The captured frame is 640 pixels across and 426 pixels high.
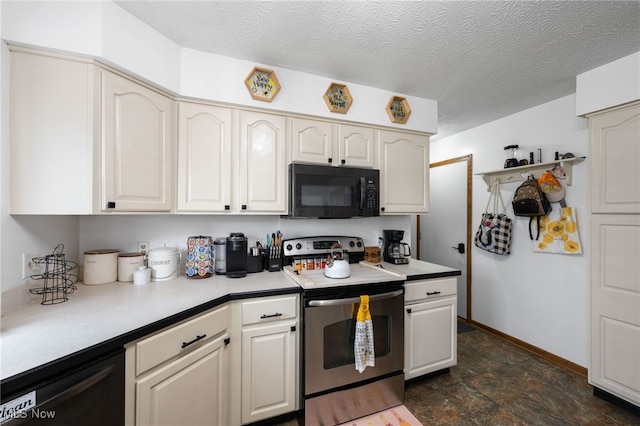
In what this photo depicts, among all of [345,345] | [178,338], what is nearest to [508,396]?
[345,345]

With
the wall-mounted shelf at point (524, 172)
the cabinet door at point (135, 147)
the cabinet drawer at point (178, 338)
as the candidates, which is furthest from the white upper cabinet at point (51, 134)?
the wall-mounted shelf at point (524, 172)

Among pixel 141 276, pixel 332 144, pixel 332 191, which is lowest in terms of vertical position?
pixel 141 276

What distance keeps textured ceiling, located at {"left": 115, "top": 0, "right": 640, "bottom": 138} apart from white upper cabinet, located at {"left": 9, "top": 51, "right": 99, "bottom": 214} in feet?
1.69

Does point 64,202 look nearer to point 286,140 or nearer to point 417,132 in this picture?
point 286,140

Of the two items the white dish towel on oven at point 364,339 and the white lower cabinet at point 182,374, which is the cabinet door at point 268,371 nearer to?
the white lower cabinet at point 182,374

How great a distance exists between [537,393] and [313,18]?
3.11 meters

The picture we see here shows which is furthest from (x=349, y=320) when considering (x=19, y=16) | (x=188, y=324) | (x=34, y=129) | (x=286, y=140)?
(x=19, y=16)

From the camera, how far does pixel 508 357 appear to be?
2504 millimetres

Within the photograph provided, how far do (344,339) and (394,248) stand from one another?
1039 millimetres

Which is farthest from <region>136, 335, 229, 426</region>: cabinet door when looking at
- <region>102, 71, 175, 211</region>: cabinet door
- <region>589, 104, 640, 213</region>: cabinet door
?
<region>589, 104, 640, 213</region>: cabinet door

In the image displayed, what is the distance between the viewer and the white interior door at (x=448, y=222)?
3.33m

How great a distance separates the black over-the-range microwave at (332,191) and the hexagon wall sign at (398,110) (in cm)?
57

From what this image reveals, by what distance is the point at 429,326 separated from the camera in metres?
2.05

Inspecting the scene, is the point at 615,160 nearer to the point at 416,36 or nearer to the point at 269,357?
the point at 416,36
